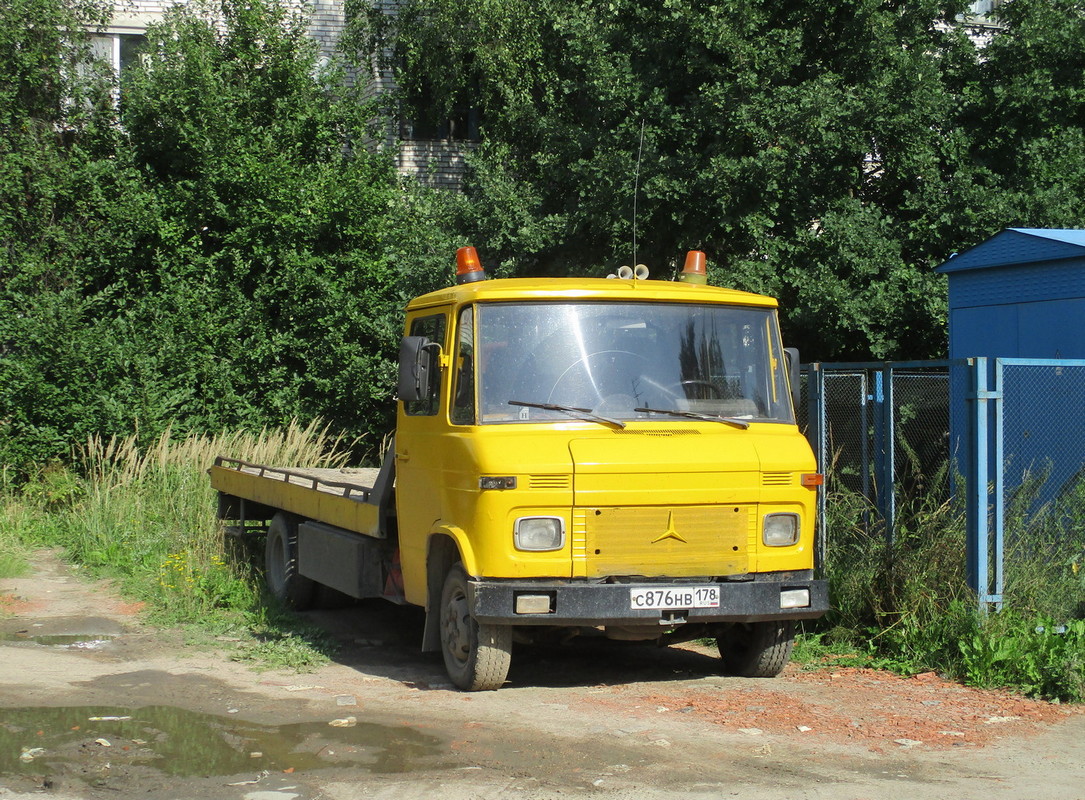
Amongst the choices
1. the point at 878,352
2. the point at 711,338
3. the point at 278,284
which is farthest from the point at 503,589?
the point at 278,284

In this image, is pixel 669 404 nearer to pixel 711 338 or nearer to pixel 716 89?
pixel 711 338

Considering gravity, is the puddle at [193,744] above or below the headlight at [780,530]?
below

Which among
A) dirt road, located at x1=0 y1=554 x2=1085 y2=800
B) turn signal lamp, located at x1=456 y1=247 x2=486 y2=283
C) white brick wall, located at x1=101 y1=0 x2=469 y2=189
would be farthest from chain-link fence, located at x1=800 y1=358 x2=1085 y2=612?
white brick wall, located at x1=101 y1=0 x2=469 y2=189

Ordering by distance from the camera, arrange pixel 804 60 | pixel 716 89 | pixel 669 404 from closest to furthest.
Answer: pixel 669 404
pixel 716 89
pixel 804 60

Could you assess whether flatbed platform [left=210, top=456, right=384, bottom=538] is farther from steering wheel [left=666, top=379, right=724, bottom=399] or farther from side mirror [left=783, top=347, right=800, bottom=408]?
side mirror [left=783, top=347, right=800, bottom=408]

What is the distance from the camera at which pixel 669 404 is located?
6.84 metres

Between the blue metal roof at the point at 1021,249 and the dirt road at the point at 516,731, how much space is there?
4.53 metres

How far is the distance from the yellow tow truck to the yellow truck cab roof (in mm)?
13

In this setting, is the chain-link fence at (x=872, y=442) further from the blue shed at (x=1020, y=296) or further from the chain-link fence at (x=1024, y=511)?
the blue shed at (x=1020, y=296)

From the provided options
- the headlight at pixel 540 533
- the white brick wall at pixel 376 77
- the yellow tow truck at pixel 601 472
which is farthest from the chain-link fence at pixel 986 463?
the white brick wall at pixel 376 77

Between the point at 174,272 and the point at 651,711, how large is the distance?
1181 centimetres

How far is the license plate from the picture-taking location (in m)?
6.32

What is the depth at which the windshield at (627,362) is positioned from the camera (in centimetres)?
668

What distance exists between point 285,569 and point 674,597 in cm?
445
